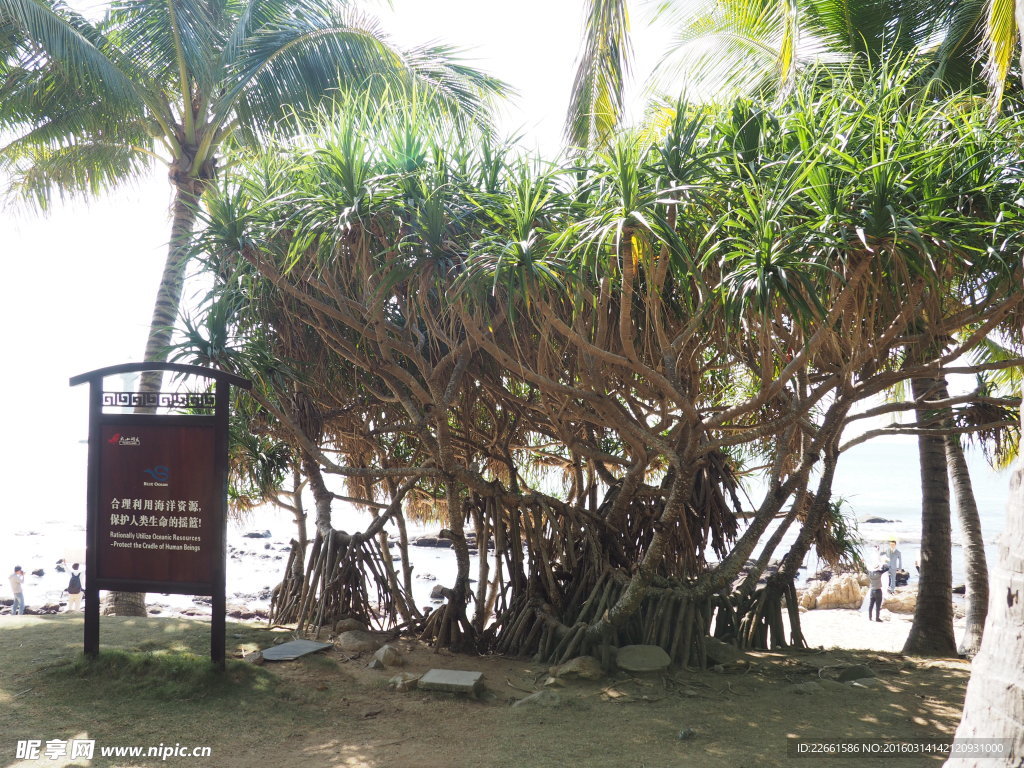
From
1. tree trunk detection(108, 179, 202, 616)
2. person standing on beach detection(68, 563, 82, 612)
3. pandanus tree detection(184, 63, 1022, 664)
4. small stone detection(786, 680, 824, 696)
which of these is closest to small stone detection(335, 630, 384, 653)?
pandanus tree detection(184, 63, 1022, 664)

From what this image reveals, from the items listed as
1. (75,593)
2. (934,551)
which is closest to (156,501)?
(934,551)

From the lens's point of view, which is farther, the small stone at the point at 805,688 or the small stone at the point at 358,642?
the small stone at the point at 358,642

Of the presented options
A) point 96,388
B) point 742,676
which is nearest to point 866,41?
point 742,676

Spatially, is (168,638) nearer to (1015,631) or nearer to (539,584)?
(539,584)

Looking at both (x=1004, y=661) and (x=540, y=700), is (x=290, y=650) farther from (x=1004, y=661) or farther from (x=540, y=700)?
(x=1004, y=661)

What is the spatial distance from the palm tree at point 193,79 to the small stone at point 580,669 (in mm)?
5292

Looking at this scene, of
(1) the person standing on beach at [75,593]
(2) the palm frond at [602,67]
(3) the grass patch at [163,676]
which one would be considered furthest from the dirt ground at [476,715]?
(1) the person standing on beach at [75,593]

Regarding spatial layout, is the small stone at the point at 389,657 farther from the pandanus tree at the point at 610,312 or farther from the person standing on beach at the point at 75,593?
the person standing on beach at the point at 75,593

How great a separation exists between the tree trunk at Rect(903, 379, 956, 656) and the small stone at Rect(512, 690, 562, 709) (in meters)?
4.22

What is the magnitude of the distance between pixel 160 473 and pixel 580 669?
10.3 ft

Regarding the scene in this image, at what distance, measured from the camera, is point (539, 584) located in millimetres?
6527

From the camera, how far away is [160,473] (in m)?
5.05

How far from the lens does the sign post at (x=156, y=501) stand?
498cm

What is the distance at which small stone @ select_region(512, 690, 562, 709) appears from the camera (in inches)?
189
